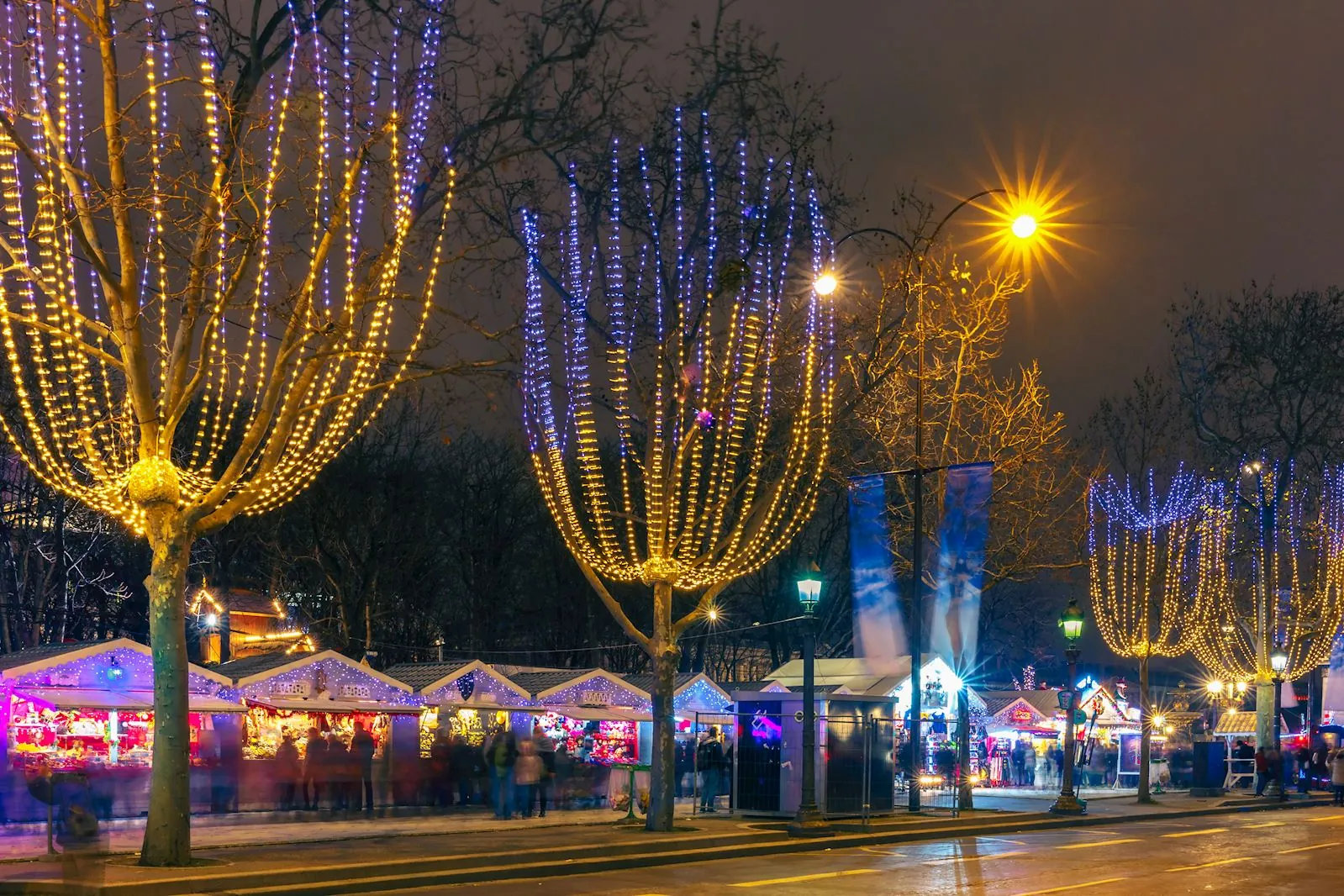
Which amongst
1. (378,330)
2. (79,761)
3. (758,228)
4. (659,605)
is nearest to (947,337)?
(758,228)

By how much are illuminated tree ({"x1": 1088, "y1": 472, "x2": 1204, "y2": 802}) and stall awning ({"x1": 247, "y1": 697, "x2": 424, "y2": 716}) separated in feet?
57.5

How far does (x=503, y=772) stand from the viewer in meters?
26.2

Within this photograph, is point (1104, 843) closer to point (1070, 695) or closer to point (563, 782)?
point (1070, 695)

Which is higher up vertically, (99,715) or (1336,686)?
(99,715)

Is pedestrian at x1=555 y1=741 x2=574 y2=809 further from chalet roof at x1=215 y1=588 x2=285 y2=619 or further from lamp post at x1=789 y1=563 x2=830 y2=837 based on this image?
chalet roof at x1=215 y1=588 x2=285 y2=619

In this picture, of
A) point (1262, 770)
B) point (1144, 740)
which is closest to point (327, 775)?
point (1144, 740)

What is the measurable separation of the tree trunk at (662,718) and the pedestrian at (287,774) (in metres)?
7.51

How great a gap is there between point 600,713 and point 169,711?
61.9ft

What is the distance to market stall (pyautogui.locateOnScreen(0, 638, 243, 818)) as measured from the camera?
24.1 m

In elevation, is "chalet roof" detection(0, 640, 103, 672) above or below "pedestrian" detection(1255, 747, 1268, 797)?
above

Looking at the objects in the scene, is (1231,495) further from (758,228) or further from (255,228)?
(255,228)

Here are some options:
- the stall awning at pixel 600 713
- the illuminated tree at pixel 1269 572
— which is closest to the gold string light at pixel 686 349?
the stall awning at pixel 600 713

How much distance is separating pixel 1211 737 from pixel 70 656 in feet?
119

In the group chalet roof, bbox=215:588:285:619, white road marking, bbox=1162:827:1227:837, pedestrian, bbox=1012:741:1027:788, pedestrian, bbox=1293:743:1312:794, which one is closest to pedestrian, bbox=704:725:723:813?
white road marking, bbox=1162:827:1227:837
